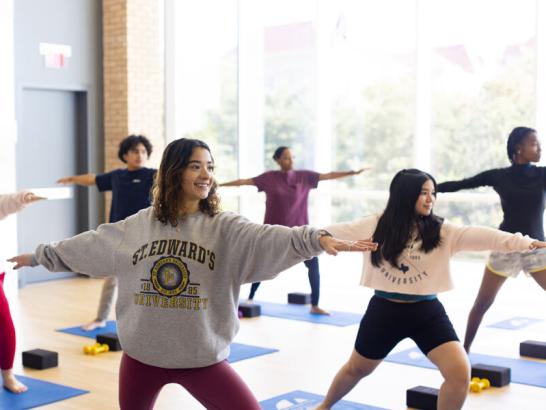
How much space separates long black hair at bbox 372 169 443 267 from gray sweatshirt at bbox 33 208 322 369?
1.11m

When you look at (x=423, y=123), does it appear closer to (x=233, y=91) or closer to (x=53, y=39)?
(x=233, y=91)

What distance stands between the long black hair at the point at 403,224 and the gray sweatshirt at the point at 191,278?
3.64ft

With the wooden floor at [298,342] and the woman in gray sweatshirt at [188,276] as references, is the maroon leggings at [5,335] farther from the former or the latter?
the woman in gray sweatshirt at [188,276]

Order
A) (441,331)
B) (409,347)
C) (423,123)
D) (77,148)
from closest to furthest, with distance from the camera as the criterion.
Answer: (441,331) → (409,347) → (423,123) → (77,148)

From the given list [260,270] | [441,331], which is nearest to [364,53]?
[441,331]

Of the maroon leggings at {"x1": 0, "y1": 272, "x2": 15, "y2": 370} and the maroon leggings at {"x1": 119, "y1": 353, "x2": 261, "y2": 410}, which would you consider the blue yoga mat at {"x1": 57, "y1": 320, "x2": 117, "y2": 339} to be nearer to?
the maroon leggings at {"x1": 0, "y1": 272, "x2": 15, "y2": 370}

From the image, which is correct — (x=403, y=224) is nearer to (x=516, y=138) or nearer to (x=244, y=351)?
(x=516, y=138)

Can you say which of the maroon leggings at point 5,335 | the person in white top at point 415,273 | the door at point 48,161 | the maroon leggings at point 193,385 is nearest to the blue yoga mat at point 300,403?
the person in white top at point 415,273

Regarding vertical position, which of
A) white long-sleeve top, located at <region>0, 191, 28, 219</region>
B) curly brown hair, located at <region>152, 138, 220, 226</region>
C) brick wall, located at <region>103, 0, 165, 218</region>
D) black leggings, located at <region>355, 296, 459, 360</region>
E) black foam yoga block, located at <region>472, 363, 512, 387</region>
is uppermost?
brick wall, located at <region>103, 0, 165, 218</region>

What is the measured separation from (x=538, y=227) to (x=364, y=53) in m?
4.79

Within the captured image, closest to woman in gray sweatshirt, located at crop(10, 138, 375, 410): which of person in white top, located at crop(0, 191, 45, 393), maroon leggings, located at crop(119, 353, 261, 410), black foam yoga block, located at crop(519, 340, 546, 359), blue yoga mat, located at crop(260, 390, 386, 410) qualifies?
maroon leggings, located at crop(119, 353, 261, 410)

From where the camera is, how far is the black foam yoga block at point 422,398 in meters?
4.52

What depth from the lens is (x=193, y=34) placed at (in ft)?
34.7

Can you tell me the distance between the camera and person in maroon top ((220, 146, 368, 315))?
23.4ft
